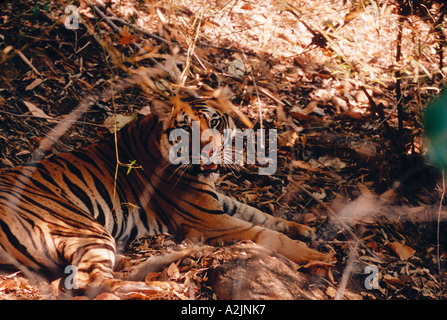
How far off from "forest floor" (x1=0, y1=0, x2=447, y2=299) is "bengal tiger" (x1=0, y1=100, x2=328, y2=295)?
206 mm

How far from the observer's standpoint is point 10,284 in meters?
2.58

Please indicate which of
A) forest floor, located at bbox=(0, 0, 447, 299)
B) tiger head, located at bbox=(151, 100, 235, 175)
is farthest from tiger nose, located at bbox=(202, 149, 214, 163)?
forest floor, located at bbox=(0, 0, 447, 299)

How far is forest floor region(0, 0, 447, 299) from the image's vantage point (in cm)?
304

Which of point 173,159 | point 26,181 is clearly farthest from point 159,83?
point 26,181

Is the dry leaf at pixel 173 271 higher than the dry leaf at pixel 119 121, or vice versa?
the dry leaf at pixel 119 121

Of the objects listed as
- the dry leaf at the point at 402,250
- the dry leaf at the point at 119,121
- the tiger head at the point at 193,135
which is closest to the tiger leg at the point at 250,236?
the tiger head at the point at 193,135

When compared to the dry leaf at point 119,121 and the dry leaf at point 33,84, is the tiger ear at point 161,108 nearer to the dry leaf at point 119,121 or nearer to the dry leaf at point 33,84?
the dry leaf at point 119,121

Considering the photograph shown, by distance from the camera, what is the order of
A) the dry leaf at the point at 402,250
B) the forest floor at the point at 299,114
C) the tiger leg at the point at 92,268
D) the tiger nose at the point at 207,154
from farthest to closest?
the tiger nose at the point at 207,154, the dry leaf at the point at 402,250, the forest floor at the point at 299,114, the tiger leg at the point at 92,268

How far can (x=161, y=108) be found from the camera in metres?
3.55

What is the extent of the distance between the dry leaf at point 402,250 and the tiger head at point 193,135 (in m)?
1.51

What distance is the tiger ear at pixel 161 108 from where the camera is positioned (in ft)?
11.6

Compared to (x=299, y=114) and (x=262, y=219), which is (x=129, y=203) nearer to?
(x=262, y=219)

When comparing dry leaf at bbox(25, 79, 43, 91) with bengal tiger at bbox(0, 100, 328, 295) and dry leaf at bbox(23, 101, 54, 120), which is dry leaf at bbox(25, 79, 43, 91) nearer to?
dry leaf at bbox(23, 101, 54, 120)

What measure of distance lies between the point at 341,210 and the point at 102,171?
208cm
